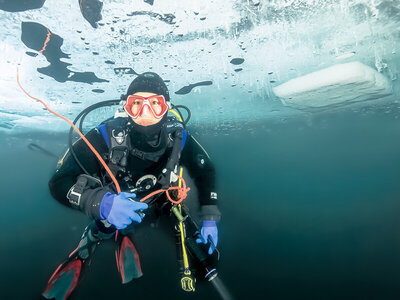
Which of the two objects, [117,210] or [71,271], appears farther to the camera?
[71,271]

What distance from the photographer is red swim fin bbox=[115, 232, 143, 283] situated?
350 centimetres

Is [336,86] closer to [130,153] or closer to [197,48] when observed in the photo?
[197,48]

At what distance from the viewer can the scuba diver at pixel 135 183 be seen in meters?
2.29

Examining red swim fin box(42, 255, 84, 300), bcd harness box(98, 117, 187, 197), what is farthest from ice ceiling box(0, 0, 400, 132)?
red swim fin box(42, 255, 84, 300)

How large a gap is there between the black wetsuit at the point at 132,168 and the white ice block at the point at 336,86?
10.1m

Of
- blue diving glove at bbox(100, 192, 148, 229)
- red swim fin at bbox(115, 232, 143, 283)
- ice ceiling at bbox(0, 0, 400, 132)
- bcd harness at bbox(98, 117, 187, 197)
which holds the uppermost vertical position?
ice ceiling at bbox(0, 0, 400, 132)

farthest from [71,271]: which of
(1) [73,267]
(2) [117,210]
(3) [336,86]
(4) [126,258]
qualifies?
(3) [336,86]

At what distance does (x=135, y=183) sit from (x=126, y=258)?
152 centimetres

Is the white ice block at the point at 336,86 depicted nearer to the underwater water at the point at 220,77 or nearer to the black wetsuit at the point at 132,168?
A: the underwater water at the point at 220,77

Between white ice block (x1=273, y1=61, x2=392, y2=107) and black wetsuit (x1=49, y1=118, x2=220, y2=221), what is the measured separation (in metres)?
10.1

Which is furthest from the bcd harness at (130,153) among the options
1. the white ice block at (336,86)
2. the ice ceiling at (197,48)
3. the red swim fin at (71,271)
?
the white ice block at (336,86)

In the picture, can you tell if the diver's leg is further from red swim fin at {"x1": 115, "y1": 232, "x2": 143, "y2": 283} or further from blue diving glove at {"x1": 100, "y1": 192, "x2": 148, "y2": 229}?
blue diving glove at {"x1": 100, "y1": 192, "x2": 148, "y2": 229}

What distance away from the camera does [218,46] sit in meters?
7.16

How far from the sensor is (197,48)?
716 cm
